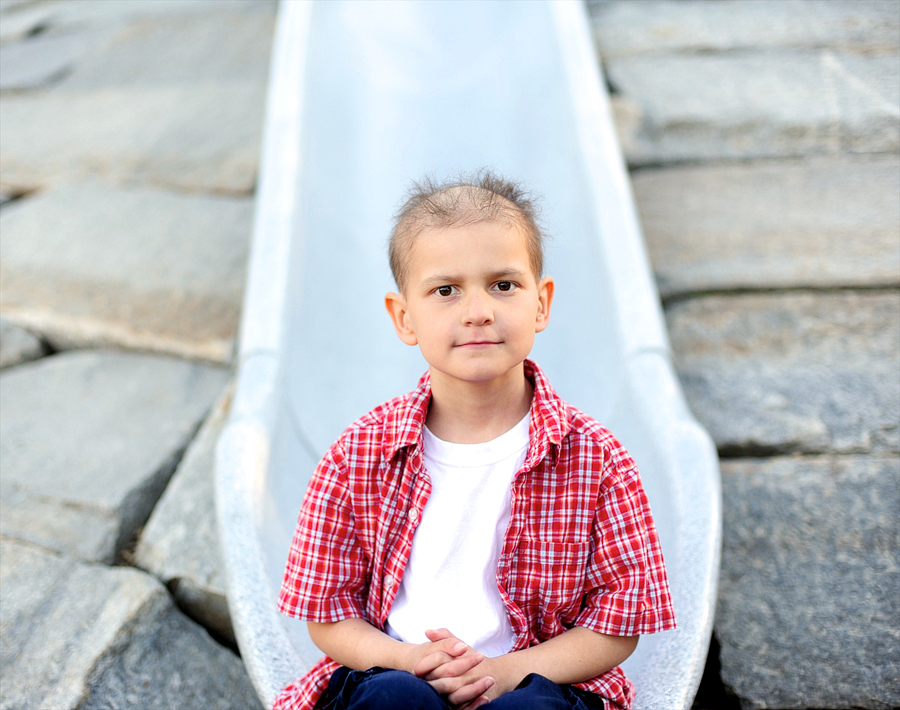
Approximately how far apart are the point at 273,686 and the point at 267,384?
1.63 ft

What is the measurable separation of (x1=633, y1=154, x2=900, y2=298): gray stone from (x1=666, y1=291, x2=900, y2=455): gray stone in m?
0.06

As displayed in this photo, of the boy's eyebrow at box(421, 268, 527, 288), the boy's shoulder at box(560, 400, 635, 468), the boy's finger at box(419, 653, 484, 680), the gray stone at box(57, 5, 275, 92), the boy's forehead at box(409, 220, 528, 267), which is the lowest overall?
the boy's finger at box(419, 653, 484, 680)

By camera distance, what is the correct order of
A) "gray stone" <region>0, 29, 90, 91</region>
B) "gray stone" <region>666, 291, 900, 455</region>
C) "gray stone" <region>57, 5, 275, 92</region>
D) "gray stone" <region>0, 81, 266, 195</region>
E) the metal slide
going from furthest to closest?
"gray stone" <region>0, 29, 90, 91</region>
"gray stone" <region>57, 5, 275, 92</region>
"gray stone" <region>0, 81, 266, 195</region>
"gray stone" <region>666, 291, 900, 455</region>
the metal slide

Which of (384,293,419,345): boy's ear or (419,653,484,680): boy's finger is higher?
(384,293,419,345): boy's ear

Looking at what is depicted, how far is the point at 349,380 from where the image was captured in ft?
4.68

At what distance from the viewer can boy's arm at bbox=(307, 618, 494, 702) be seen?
0.68 meters

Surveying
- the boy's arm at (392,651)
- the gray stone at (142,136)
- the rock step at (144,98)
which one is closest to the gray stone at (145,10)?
the rock step at (144,98)

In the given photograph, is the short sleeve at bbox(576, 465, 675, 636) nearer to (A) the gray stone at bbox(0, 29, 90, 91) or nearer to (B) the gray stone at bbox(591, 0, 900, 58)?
(B) the gray stone at bbox(591, 0, 900, 58)

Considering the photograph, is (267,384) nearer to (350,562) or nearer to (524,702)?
(350,562)

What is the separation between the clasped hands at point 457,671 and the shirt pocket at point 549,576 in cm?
8

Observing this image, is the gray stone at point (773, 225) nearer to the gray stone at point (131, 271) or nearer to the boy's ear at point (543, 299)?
the boy's ear at point (543, 299)

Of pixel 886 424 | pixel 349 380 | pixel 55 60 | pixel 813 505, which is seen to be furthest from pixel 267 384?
pixel 55 60

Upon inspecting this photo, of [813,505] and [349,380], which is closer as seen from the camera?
[813,505]

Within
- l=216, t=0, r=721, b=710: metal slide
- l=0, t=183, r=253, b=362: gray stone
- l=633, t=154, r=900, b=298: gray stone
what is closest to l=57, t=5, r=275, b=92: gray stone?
l=0, t=183, r=253, b=362: gray stone
